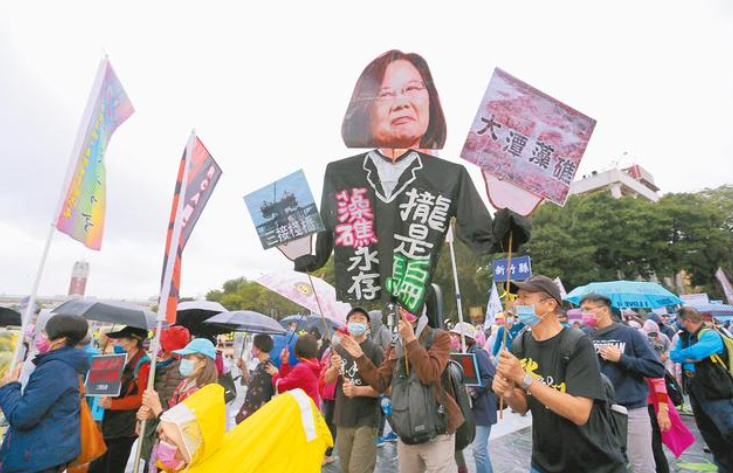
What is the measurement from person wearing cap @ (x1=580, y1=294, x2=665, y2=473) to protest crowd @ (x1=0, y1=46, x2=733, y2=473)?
0.01m

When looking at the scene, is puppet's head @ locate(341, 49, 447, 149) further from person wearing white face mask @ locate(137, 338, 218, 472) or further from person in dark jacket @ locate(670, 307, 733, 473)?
person in dark jacket @ locate(670, 307, 733, 473)

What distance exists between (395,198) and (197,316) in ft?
20.1

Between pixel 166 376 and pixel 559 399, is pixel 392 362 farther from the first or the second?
pixel 166 376

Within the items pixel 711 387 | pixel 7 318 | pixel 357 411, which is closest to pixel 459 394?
pixel 357 411

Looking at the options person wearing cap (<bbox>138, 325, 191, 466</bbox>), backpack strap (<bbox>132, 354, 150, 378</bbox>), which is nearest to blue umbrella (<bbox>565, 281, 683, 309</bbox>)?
person wearing cap (<bbox>138, 325, 191, 466</bbox>)

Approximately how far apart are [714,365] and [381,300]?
3934 millimetres

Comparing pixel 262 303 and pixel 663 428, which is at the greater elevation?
pixel 663 428

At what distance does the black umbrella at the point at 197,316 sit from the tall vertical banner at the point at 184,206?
179 inches

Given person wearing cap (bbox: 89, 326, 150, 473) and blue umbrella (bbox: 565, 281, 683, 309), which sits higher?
blue umbrella (bbox: 565, 281, 683, 309)

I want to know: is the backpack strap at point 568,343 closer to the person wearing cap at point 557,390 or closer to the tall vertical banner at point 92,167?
the person wearing cap at point 557,390

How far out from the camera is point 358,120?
3.75 m

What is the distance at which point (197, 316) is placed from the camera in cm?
815

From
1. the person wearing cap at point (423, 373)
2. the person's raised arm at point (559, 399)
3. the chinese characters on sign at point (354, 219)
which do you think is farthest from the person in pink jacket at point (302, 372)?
the person's raised arm at point (559, 399)

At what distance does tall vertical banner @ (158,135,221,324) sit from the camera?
341 cm
